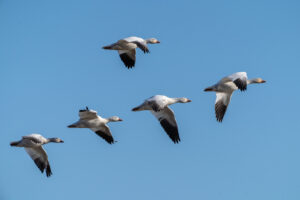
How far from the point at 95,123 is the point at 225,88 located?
147 inches

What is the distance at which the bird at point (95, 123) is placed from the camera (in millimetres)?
17094

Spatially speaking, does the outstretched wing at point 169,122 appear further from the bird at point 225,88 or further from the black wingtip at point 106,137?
the black wingtip at point 106,137

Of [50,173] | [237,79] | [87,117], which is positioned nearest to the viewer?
[237,79]

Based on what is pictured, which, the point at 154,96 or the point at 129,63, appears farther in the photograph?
the point at 129,63

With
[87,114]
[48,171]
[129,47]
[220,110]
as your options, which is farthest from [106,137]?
[220,110]

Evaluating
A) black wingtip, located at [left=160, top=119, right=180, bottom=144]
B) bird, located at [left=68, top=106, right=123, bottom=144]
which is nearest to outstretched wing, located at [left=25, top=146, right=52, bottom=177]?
bird, located at [left=68, top=106, right=123, bottom=144]

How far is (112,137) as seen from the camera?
60.1ft

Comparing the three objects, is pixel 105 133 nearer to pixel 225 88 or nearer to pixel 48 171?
pixel 48 171

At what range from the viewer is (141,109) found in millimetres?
16547

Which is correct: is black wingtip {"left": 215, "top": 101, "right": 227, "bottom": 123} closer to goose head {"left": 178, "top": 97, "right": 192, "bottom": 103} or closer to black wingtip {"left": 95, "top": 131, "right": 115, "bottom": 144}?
goose head {"left": 178, "top": 97, "right": 192, "bottom": 103}

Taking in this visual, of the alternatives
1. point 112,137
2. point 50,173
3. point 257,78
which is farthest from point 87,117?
point 257,78

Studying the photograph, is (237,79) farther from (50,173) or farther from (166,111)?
(50,173)

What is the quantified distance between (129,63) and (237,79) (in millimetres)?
4474

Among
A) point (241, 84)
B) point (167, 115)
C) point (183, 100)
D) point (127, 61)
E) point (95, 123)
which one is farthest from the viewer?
point (127, 61)
